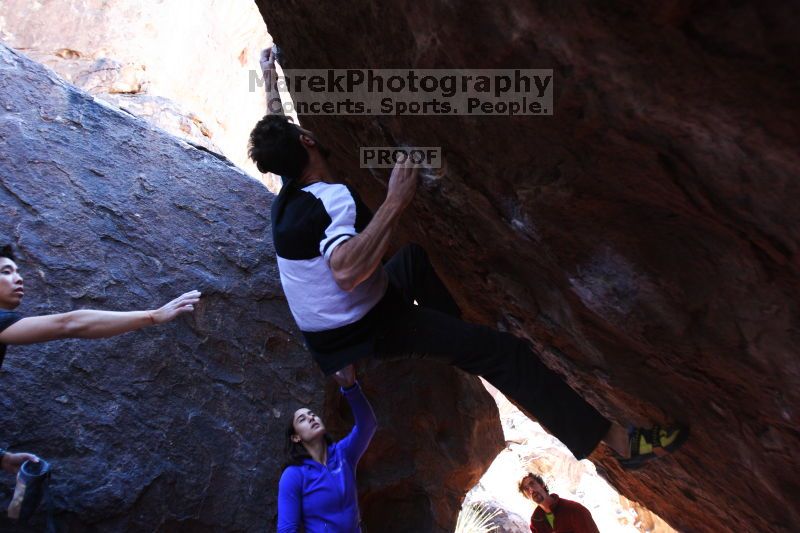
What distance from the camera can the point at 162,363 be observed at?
390 centimetres

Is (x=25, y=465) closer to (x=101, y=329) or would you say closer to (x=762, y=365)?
(x=101, y=329)

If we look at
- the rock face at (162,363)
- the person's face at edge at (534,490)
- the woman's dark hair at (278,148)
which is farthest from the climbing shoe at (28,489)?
the person's face at edge at (534,490)

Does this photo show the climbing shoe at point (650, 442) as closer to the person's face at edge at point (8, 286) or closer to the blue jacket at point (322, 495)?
the blue jacket at point (322, 495)

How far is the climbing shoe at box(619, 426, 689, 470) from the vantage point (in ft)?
10.4

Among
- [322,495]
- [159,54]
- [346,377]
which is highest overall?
[159,54]

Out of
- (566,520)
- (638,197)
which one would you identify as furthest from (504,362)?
(566,520)

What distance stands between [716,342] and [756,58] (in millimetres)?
1226

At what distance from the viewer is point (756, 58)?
191 cm

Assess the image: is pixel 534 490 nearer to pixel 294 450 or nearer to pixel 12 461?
pixel 294 450

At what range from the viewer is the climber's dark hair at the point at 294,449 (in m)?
3.74

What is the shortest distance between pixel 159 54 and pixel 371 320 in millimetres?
8921

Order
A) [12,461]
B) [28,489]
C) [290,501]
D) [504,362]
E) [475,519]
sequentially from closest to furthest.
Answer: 1. [28,489]
2. [12,461]
3. [504,362]
4. [290,501]
5. [475,519]

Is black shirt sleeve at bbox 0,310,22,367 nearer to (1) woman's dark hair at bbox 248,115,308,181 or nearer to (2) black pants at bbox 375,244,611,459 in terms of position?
(1) woman's dark hair at bbox 248,115,308,181

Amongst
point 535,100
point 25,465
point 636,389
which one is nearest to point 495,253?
point 636,389
